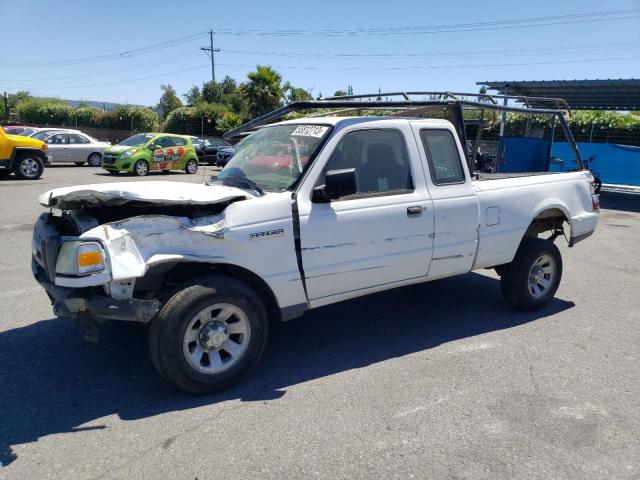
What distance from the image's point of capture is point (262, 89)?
1385 inches

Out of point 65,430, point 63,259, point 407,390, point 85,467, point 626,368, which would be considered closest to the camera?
point 85,467

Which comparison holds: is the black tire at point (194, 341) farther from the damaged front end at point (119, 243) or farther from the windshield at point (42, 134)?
the windshield at point (42, 134)

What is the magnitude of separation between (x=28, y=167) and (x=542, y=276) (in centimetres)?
1605

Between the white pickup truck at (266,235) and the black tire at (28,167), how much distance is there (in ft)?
46.6

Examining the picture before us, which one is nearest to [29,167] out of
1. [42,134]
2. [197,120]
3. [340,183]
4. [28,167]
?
[28,167]

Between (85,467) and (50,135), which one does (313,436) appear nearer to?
(85,467)

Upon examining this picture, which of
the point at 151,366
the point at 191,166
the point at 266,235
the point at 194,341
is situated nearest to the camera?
the point at 194,341

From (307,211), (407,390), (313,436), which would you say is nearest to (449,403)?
(407,390)

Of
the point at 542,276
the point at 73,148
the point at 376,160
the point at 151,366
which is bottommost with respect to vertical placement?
the point at 151,366

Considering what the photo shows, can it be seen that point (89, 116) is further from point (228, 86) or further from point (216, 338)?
point (216, 338)

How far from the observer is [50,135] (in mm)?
21844

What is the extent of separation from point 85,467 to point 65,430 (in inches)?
17.4

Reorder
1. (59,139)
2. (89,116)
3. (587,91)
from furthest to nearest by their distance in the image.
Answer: (89,116)
(59,139)
(587,91)

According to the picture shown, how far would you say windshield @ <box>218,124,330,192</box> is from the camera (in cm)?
410
